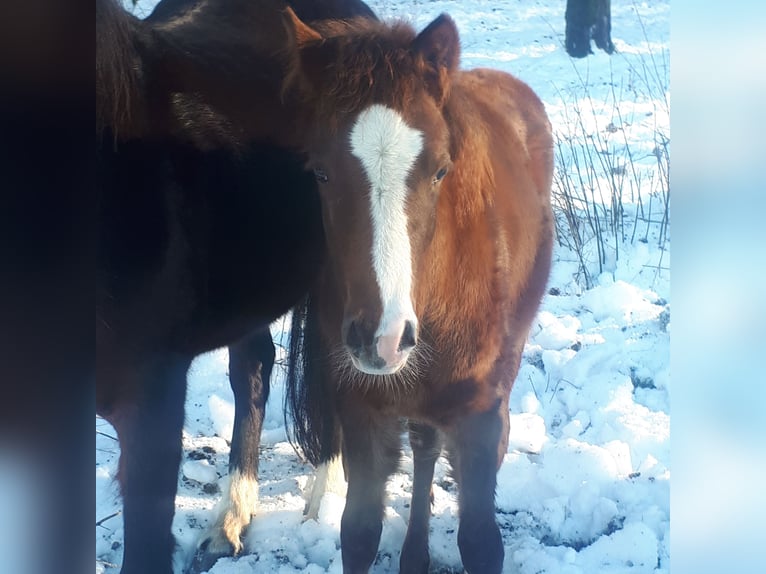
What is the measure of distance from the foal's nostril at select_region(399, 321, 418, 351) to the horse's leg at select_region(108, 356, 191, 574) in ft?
2.11

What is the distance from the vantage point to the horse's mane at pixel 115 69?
6.01 ft

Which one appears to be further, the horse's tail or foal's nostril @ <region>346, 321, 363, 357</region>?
the horse's tail

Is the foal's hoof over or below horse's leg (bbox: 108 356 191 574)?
below

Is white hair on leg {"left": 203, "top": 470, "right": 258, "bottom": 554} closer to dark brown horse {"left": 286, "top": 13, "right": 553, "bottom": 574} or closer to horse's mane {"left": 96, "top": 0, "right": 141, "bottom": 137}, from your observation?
dark brown horse {"left": 286, "top": 13, "right": 553, "bottom": 574}

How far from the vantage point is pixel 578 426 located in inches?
71.6

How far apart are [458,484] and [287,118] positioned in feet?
2.98

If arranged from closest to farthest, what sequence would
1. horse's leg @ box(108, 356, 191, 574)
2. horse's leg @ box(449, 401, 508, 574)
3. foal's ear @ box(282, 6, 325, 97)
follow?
foal's ear @ box(282, 6, 325, 97) → horse's leg @ box(449, 401, 508, 574) → horse's leg @ box(108, 356, 191, 574)

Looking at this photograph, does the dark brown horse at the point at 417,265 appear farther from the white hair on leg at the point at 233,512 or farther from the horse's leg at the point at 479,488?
the white hair on leg at the point at 233,512

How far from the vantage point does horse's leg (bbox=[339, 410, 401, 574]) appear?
5.64 ft

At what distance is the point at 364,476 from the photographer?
5.73 feet

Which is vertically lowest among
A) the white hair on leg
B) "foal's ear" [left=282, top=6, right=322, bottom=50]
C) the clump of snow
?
the white hair on leg

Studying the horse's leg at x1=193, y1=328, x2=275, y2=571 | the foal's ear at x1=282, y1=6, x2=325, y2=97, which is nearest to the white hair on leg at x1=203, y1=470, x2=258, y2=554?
the horse's leg at x1=193, y1=328, x2=275, y2=571
